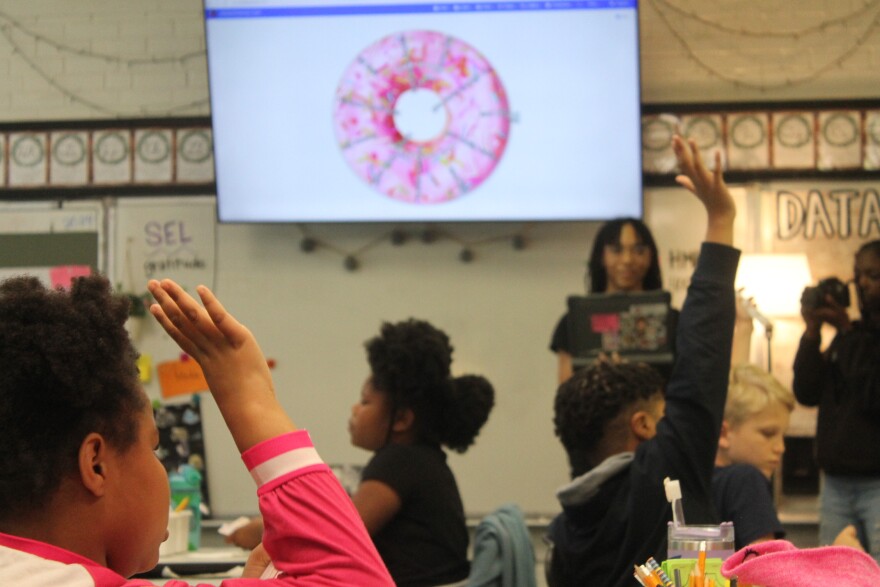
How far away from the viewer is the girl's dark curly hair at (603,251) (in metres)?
3.51

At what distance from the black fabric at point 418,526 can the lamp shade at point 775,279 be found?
6.27ft

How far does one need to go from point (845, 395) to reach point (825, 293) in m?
0.52

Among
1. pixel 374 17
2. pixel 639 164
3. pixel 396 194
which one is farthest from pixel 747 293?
pixel 374 17

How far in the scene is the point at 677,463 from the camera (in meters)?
1.58

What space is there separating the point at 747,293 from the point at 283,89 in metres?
1.91

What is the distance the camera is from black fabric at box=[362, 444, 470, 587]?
221 cm

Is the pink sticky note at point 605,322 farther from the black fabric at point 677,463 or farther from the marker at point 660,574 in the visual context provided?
the marker at point 660,574

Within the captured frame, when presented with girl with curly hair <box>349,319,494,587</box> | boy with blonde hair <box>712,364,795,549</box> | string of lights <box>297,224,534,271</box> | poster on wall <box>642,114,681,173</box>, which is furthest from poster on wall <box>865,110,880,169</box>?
girl with curly hair <box>349,319,494,587</box>

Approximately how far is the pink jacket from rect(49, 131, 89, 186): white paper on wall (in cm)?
380

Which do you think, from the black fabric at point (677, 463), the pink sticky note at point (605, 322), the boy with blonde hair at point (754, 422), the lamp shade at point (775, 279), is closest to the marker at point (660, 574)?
the black fabric at point (677, 463)

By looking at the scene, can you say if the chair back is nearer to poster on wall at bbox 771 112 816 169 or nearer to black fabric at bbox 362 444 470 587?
black fabric at bbox 362 444 470 587

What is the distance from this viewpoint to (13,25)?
4480mm

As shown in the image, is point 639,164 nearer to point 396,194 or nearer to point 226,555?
point 396,194

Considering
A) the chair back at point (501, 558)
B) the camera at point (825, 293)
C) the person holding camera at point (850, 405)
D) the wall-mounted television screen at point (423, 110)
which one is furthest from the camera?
the wall-mounted television screen at point (423, 110)
